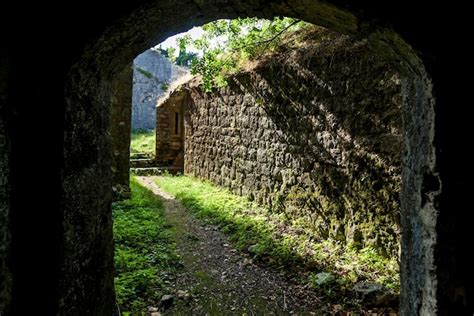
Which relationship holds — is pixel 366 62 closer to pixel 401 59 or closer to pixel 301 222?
pixel 301 222

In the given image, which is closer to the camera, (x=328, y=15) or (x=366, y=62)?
(x=328, y=15)

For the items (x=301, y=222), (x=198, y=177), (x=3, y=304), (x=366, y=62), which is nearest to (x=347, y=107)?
(x=366, y=62)

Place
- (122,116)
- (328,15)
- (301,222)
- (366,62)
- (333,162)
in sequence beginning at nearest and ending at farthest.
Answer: (328,15)
(366,62)
(333,162)
(301,222)
(122,116)

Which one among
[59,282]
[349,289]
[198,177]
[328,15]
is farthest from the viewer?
[198,177]

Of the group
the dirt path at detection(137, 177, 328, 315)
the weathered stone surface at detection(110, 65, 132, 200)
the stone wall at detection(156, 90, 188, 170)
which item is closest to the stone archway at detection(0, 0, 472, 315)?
the dirt path at detection(137, 177, 328, 315)

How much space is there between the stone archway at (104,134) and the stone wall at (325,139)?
2.32m

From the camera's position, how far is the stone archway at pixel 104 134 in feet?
5.01

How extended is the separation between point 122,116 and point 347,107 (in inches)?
195

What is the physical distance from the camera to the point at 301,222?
18.0 feet

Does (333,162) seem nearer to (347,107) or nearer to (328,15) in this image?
(347,107)

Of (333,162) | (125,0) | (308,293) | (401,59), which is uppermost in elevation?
(125,0)

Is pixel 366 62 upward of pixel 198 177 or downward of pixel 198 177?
upward

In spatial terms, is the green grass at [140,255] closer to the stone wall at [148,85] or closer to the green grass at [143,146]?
the green grass at [143,146]

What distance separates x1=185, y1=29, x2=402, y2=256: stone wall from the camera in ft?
13.5
